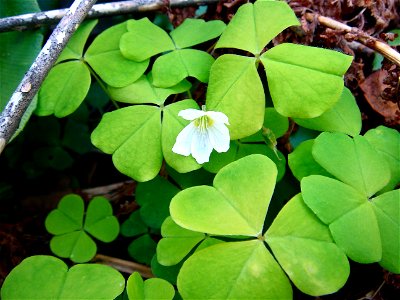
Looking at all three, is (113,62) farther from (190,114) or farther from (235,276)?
(235,276)

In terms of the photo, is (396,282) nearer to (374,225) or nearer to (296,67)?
(374,225)

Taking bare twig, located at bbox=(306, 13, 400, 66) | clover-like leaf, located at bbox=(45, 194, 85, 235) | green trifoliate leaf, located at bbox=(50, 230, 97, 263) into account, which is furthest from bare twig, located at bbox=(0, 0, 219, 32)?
green trifoliate leaf, located at bbox=(50, 230, 97, 263)

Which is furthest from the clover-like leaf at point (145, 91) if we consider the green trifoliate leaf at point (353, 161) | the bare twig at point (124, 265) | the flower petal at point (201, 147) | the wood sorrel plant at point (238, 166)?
the bare twig at point (124, 265)

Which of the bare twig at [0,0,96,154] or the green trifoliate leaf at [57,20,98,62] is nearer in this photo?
the bare twig at [0,0,96,154]

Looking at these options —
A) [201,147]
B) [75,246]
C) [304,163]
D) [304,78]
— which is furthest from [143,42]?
[75,246]

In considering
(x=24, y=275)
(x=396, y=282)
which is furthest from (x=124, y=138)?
(x=396, y=282)

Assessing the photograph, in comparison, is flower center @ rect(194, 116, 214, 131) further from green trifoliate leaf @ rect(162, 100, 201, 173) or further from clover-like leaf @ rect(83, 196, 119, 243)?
clover-like leaf @ rect(83, 196, 119, 243)
